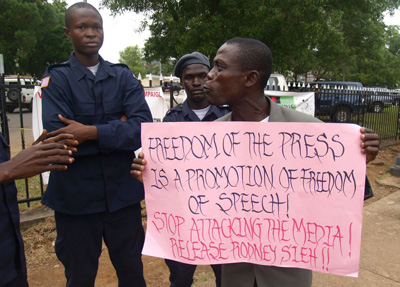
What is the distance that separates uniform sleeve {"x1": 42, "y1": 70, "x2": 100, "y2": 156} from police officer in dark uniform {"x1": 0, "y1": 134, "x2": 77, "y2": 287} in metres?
0.27

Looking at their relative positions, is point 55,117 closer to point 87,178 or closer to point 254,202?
point 87,178

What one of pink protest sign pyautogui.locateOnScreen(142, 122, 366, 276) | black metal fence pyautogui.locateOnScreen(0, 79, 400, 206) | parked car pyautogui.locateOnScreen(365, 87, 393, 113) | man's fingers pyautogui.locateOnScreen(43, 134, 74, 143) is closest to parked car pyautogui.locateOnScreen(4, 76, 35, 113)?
black metal fence pyautogui.locateOnScreen(0, 79, 400, 206)

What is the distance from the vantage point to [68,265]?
2.21m

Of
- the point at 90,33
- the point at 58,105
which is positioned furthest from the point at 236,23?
the point at 58,105

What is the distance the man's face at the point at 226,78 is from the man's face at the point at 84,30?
0.96 meters

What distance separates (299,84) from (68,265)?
843cm

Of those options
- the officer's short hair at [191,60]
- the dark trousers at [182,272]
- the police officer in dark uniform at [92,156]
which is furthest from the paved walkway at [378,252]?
the officer's short hair at [191,60]

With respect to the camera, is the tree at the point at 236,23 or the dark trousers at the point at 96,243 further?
the tree at the point at 236,23

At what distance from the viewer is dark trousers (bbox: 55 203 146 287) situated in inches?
85.4

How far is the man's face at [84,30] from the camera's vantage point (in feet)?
7.17

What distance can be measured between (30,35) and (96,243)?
2767 cm

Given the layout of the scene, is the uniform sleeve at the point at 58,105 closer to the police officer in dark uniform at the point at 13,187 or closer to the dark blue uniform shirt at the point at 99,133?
the dark blue uniform shirt at the point at 99,133

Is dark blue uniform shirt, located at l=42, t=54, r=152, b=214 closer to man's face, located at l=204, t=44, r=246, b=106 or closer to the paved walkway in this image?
man's face, located at l=204, t=44, r=246, b=106

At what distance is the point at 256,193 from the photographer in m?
1.71
